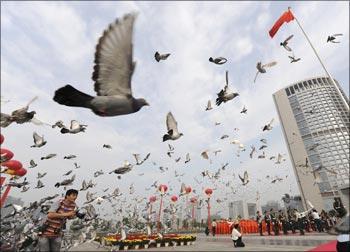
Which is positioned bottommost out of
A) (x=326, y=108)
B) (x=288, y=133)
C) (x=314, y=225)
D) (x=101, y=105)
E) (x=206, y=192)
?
(x=101, y=105)

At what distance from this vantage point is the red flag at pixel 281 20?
17.9 m

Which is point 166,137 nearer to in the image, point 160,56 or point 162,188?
point 160,56

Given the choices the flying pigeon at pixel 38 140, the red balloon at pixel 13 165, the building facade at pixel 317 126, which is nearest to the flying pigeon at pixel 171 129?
the flying pigeon at pixel 38 140

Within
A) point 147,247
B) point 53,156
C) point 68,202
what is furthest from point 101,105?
point 147,247

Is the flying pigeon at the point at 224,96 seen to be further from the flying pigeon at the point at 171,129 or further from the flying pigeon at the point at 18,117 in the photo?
the flying pigeon at the point at 18,117

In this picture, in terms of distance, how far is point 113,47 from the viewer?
5.01 m

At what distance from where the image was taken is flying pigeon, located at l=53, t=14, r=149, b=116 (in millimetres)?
4840

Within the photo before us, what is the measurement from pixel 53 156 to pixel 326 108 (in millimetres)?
121488

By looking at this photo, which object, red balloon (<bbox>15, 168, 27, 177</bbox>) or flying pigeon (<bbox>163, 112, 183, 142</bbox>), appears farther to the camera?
red balloon (<bbox>15, 168, 27, 177</bbox>)

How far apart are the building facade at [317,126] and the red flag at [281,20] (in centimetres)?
8598

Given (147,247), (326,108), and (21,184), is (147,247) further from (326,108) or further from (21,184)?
(326,108)

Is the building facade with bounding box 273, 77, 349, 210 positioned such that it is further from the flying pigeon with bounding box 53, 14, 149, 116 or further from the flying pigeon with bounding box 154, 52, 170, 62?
the flying pigeon with bounding box 53, 14, 149, 116

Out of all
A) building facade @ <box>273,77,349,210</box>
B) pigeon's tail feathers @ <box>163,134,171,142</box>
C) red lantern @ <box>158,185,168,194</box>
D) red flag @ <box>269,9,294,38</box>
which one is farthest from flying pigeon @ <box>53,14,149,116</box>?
building facade @ <box>273,77,349,210</box>

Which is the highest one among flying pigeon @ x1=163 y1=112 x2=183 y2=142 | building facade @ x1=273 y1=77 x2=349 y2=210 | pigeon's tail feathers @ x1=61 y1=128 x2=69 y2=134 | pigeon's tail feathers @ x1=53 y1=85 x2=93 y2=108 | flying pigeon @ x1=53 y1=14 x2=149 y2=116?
building facade @ x1=273 y1=77 x2=349 y2=210
